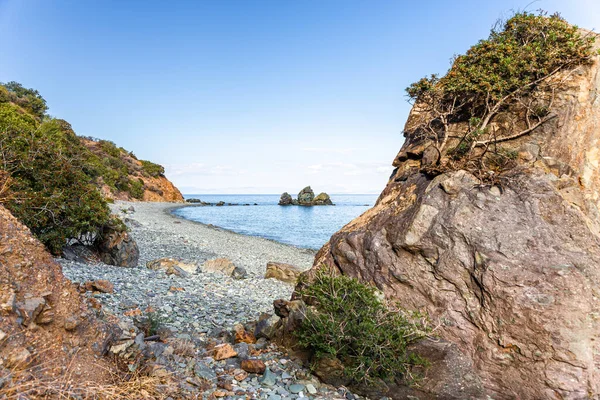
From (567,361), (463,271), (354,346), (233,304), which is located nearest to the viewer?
(567,361)

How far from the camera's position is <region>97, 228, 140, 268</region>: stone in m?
12.4

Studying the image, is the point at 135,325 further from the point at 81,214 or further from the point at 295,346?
the point at 81,214

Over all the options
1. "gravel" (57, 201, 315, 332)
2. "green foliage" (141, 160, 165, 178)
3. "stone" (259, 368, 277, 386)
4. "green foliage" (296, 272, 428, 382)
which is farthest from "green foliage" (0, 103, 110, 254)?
"green foliage" (141, 160, 165, 178)

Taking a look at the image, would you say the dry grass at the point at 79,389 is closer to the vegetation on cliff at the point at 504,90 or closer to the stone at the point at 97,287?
the stone at the point at 97,287

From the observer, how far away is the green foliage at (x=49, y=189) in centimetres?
1008

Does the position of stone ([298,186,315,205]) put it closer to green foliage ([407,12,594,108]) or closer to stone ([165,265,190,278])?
stone ([165,265,190,278])

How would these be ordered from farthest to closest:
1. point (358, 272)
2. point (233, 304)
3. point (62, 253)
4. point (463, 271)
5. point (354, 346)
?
1. point (62, 253)
2. point (233, 304)
3. point (358, 272)
4. point (463, 271)
5. point (354, 346)

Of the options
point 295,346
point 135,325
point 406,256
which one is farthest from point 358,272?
point 135,325

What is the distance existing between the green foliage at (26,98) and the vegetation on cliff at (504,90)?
4559cm

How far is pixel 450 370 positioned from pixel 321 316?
1980 mm

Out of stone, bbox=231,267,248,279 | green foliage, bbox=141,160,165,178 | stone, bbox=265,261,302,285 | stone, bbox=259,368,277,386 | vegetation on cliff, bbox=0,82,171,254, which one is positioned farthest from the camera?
green foliage, bbox=141,160,165,178

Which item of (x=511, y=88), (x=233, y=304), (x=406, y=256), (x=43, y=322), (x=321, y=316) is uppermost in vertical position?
(x=511, y=88)

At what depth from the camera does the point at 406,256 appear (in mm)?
5742

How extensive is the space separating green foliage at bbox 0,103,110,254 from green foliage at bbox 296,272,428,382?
30.4 ft
